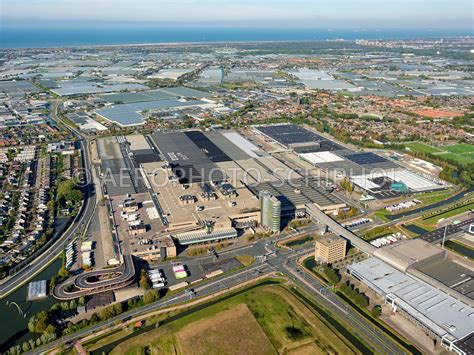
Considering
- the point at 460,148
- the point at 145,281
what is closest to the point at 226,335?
the point at 145,281

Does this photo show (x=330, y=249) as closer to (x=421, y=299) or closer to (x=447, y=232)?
(x=421, y=299)

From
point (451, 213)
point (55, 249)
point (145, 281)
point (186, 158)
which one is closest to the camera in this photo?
point (145, 281)

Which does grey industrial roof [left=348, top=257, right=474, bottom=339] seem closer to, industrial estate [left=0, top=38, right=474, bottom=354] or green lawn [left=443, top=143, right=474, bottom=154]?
industrial estate [left=0, top=38, right=474, bottom=354]

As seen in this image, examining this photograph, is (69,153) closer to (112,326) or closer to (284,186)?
(284,186)

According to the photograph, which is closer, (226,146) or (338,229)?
(338,229)

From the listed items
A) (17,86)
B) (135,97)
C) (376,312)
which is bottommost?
(376,312)

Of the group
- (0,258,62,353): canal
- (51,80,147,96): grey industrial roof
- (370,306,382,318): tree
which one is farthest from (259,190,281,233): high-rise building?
(51,80,147,96): grey industrial roof
